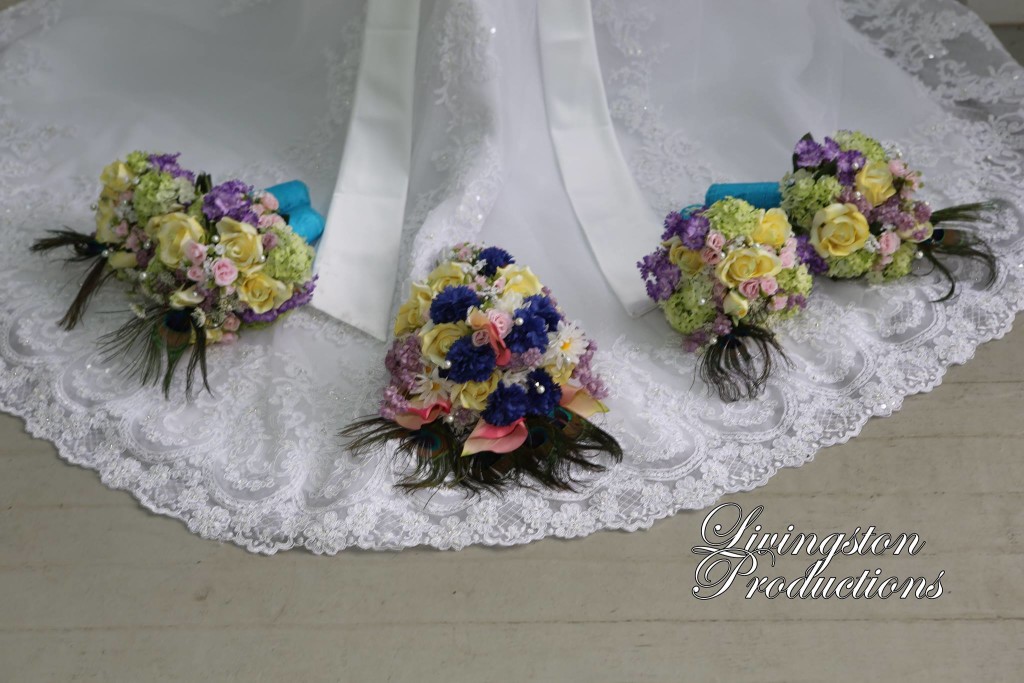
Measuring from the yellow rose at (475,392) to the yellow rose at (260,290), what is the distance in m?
0.42

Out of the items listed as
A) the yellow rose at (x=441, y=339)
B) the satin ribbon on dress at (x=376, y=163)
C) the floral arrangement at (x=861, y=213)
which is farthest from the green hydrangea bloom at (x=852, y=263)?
the satin ribbon on dress at (x=376, y=163)

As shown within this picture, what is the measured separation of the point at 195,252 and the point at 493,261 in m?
0.55

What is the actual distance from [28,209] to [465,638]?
1439mm

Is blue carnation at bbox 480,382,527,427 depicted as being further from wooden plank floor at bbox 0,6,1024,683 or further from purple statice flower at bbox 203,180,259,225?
purple statice flower at bbox 203,180,259,225

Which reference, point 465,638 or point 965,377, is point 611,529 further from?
point 965,377

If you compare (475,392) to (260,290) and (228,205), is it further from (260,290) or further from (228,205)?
(228,205)

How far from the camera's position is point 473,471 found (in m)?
1.70

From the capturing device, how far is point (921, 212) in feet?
6.36

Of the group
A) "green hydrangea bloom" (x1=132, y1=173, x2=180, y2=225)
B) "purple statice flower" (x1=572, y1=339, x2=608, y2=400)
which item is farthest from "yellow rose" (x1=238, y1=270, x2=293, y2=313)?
"purple statice flower" (x1=572, y1=339, x2=608, y2=400)

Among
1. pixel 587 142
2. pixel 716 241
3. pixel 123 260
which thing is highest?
pixel 716 241

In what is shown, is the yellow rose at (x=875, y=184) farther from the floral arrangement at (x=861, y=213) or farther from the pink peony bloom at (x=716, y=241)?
the pink peony bloom at (x=716, y=241)

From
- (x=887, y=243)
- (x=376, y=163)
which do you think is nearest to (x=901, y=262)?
(x=887, y=243)

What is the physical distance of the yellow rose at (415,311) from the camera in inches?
70.5

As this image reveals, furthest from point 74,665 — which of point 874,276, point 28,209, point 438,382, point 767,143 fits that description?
point 767,143
